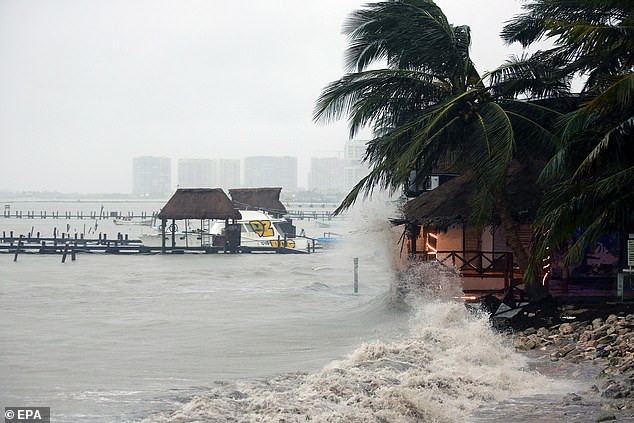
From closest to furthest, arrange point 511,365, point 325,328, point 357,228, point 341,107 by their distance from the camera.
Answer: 1. point 511,365
2. point 341,107
3. point 325,328
4. point 357,228

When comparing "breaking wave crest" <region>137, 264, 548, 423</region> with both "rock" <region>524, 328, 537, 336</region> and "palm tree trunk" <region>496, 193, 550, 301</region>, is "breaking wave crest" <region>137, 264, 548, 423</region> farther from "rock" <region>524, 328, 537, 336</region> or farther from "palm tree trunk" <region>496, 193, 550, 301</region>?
"palm tree trunk" <region>496, 193, 550, 301</region>

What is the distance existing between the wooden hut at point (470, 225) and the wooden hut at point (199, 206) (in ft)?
121

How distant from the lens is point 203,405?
12250mm

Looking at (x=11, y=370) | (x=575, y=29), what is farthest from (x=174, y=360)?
(x=575, y=29)

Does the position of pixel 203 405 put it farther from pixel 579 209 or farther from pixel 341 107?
pixel 341 107

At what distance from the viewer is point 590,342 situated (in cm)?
1669

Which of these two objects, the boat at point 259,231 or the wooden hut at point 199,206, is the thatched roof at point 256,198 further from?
the wooden hut at point 199,206

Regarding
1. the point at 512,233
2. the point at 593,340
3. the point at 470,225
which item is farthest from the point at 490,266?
the point at 593,340

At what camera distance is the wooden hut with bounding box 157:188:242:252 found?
6175cm

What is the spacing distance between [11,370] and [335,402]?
288 inches

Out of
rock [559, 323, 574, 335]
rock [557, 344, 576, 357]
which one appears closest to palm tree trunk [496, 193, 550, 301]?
rock [559, 323, 574, 335]

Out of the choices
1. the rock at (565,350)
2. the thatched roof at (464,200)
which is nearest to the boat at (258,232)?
the thatched roof at (464,200)

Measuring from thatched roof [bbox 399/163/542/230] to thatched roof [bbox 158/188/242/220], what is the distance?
38859 mm

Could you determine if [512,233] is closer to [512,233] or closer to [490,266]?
[512,233]
